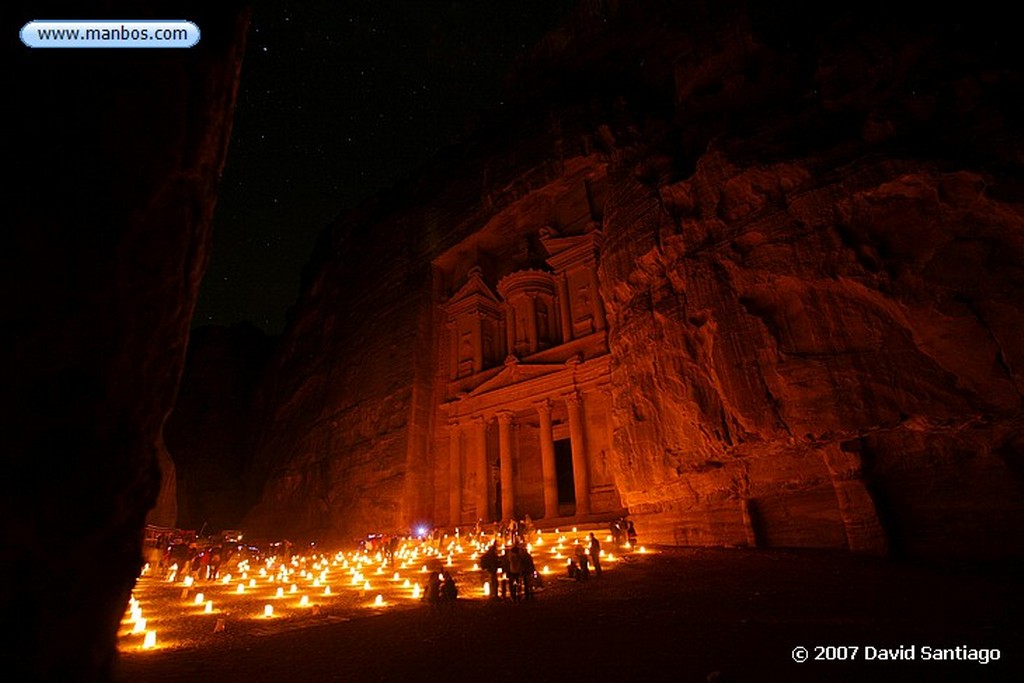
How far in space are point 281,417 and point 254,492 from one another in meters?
4.90

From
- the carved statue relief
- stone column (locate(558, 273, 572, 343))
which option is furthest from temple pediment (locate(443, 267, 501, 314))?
stone column (locate(558, 273, 572, 343))

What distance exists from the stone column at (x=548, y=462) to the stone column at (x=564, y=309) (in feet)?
12.2

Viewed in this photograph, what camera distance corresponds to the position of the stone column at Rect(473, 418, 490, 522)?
23.9 m

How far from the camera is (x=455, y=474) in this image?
2489 cm

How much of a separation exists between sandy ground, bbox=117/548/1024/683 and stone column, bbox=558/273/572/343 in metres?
16.9

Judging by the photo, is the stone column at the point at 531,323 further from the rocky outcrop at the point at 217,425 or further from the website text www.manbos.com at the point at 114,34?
the website text www.manbos.com at the point at 114,34

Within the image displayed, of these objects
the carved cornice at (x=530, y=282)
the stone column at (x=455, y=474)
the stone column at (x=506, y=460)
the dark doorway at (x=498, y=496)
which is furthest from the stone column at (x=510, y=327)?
the dark doorway at (x=498, y=496)

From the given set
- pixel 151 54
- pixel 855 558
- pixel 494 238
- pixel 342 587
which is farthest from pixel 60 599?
pixel 494 238

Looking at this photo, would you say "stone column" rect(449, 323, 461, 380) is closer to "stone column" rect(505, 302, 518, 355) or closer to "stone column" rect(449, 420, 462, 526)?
"stone column" rect(505, 302, 518, 355)

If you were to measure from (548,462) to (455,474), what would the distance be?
5.02m

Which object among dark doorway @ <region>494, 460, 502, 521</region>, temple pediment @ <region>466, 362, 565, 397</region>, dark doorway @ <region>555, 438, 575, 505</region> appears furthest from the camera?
dark doorway @ <region>555, 438, 575, 505</region>

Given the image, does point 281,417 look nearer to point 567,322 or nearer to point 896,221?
point 567,322

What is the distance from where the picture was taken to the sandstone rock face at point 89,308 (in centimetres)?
285

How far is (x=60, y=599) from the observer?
3.10 meters
